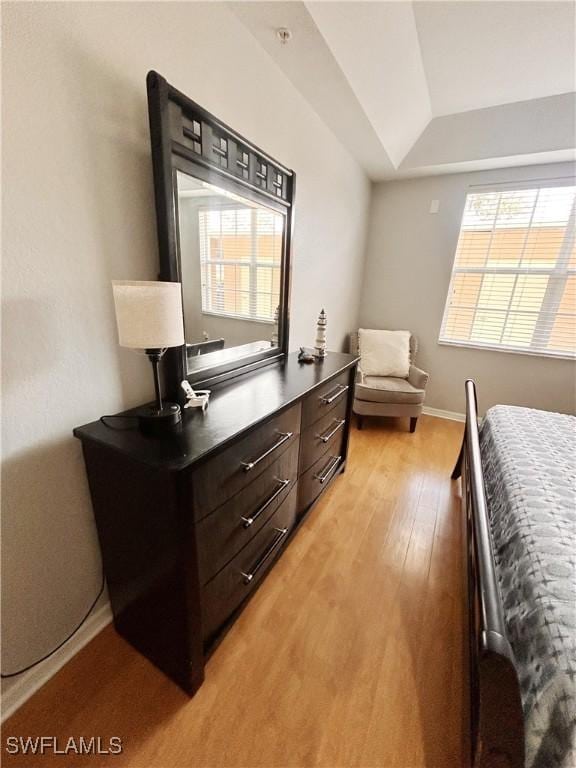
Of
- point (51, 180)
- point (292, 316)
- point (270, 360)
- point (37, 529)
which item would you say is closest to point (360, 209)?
point (292, 316)

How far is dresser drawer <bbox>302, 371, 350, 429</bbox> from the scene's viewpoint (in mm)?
1482

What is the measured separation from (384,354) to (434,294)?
2.75 ft

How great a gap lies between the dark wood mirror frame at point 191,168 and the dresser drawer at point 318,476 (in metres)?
0.68

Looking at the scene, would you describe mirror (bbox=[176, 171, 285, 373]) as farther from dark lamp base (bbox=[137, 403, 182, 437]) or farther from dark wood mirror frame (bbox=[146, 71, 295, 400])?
dark lamp base (bbox=[137, 403, 182, 437])

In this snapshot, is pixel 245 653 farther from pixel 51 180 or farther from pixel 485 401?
pixel 485 401

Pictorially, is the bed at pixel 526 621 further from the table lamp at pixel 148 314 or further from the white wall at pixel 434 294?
the white wall at pixel 434 294

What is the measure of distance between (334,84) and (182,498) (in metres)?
2.14

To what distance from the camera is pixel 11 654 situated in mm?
938

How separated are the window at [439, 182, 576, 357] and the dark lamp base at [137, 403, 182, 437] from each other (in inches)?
124

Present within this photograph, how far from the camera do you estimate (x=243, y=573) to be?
3.84 ft

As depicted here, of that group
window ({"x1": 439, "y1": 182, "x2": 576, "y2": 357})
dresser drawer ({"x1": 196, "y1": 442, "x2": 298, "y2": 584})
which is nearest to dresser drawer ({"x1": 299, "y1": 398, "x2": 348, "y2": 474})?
dresser drawer ({"x1": 196, "y1": 442, "x2": 298, "y2": 584})

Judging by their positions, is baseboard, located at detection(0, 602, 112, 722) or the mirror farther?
the mirror

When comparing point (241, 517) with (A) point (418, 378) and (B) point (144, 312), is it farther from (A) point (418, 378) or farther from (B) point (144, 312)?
(A) point (418, 378)

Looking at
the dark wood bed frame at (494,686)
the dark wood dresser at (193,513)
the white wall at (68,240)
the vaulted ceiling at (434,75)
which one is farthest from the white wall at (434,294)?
the dark wood bed frame at (494,686)
